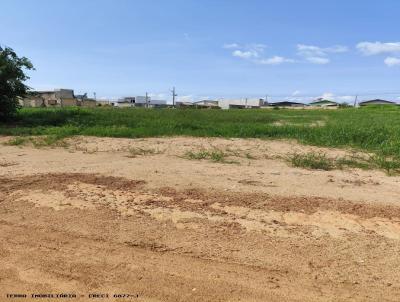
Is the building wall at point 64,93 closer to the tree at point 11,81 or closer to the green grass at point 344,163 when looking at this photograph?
Answer: the tree at point 11,81

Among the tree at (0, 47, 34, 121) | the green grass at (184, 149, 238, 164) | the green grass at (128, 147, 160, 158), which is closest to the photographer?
the green grass at (184, 149, 238, 164)

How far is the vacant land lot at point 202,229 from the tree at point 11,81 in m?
12.8

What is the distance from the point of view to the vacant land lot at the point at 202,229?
399 cm

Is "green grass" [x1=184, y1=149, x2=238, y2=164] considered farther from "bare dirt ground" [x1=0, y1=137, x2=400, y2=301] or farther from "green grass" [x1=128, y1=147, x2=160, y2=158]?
"bare dirt ground" [x1=0, y1=137, x2=400, y2=301]

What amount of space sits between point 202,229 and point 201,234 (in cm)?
15

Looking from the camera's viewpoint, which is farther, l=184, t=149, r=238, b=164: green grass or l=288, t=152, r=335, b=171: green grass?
l=184, t=149, r=238, b=164: green grass

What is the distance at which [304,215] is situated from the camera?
18.7 ft

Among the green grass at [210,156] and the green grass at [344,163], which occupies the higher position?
the green grass at [344,163]

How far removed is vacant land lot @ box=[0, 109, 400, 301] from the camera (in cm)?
399

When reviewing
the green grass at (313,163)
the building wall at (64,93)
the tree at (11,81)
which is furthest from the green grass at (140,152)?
the building wall at (64,93)

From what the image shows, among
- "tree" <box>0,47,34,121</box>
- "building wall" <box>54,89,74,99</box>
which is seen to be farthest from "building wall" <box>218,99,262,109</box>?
"tree" <box>0,47,34,121</box>

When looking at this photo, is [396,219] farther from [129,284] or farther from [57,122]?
[57,122]

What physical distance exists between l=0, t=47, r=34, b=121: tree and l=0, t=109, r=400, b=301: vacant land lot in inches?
503

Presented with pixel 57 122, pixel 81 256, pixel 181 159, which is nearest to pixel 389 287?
pixel 81 256
